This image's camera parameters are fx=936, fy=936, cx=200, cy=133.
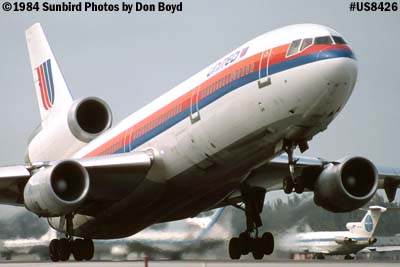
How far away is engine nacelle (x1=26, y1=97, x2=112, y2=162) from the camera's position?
30.2 metres

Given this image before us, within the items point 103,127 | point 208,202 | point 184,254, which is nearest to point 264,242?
point 208,202

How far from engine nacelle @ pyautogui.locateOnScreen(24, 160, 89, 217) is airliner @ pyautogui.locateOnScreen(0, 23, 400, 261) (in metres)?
0.03

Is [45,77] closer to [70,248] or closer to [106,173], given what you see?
[70,248]

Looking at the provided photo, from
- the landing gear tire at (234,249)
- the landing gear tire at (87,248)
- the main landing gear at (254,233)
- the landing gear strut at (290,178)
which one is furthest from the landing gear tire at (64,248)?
the landing gear strut at (290,178)

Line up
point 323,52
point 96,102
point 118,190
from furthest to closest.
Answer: point 96,102, point 118,190, point 323,52

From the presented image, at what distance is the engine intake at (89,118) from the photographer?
30.1 metres

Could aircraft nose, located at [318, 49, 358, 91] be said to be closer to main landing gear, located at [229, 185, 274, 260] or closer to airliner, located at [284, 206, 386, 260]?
main landing gear, located at [229, 185, 274, 260]

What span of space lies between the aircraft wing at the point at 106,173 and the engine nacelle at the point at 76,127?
367cm

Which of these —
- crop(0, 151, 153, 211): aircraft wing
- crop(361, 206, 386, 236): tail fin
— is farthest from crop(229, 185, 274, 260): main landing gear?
crop(361, 206, 386, 236): tail fin

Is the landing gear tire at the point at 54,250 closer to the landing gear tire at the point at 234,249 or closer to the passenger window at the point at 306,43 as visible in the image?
the landing gear tire at the point at 234,249

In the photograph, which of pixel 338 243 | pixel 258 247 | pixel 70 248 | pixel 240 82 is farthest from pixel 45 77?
pixel 338 243

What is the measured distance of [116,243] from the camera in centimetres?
3253

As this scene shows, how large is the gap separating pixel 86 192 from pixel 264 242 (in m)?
5.94

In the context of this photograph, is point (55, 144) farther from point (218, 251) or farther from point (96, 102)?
point (218, 251)
